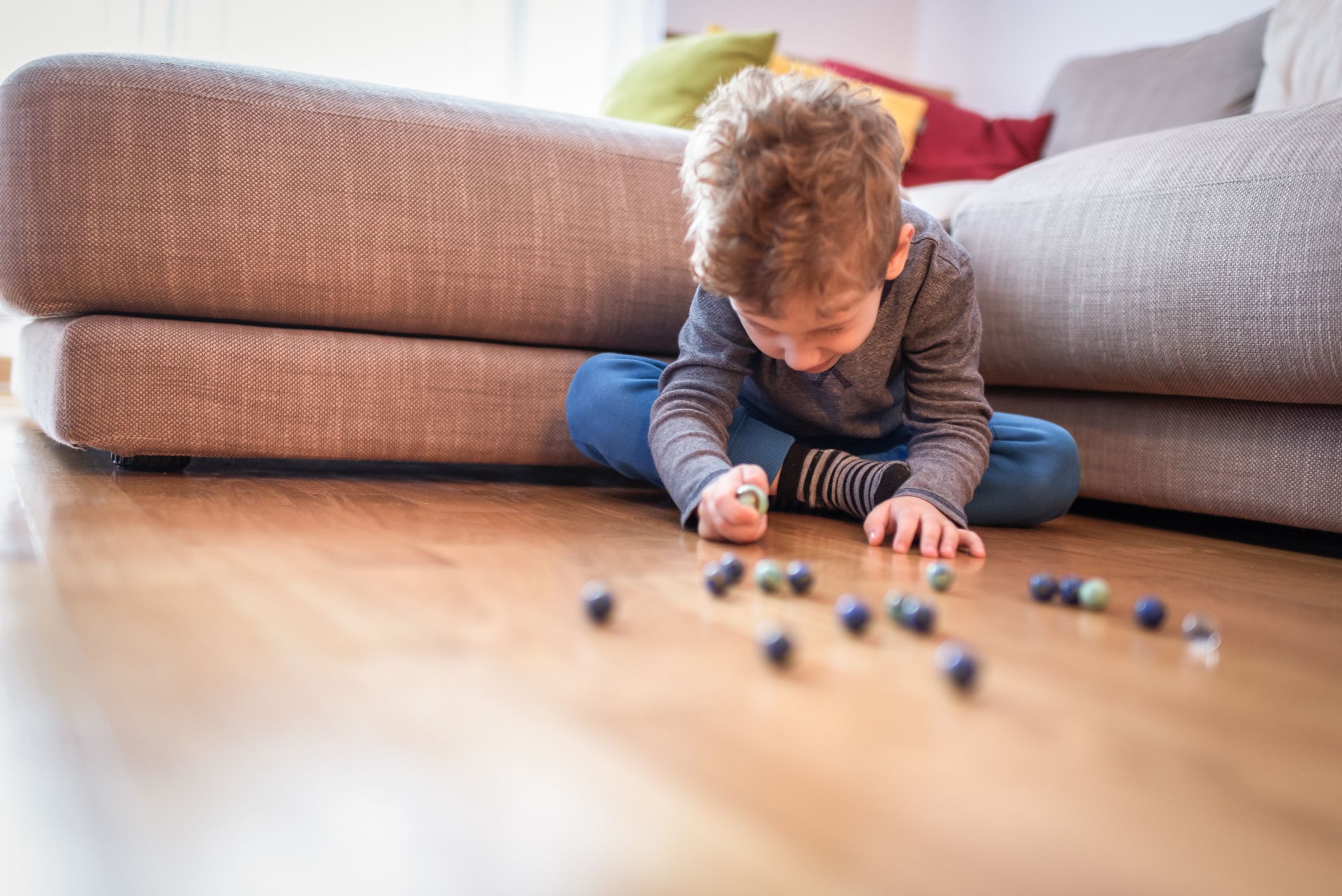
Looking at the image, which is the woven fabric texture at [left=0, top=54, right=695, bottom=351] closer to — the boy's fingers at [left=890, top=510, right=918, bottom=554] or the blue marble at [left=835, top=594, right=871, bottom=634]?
the boy's fingers at [left=890, top=510, right=918, bottom=554]

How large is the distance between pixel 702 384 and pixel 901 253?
26 centimetres

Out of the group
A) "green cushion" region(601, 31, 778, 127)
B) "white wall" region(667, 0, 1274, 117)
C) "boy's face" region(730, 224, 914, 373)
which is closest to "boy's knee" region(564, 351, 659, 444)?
"boy's face" region(730, 224, 914, 373)

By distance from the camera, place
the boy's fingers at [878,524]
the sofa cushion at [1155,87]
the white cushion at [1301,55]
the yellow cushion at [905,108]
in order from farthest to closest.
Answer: the yellow cushion at [905,108], the sofa cushion at [1155,87], the white cushion at [1301,55], the boy's fingers at [878,524]

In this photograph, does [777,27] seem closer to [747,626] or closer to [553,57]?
[553,57]

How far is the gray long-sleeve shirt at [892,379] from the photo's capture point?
43.4 inches

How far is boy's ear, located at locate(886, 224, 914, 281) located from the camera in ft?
3.29

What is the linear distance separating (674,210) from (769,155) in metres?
0.56

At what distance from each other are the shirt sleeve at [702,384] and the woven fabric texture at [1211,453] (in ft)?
1.73

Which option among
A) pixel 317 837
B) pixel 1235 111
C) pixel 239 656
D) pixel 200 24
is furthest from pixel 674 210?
pixel 200 24

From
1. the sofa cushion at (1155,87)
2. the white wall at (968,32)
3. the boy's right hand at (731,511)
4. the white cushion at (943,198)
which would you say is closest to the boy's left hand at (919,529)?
the boy's right hand at (731,511)

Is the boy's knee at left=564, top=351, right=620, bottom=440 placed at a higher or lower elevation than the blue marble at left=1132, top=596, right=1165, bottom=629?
lower

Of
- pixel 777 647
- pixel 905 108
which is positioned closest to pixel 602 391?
pixel 777 647

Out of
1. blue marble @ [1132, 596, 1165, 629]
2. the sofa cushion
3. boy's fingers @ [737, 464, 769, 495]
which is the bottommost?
boy's fingers @ [737, 464, 769, 495]

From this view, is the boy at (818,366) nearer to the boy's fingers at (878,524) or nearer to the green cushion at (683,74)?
the boy's fingers at (878,524)
